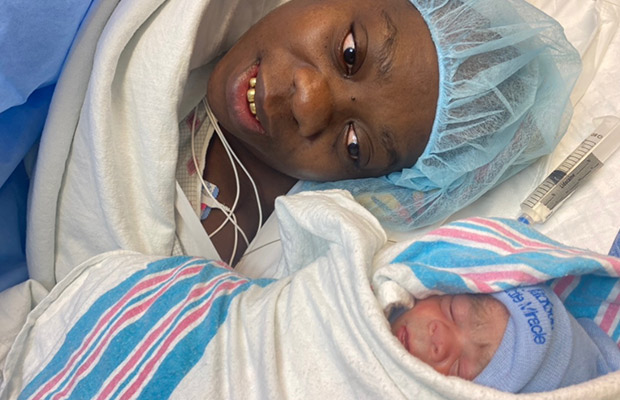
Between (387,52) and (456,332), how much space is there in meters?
0.52

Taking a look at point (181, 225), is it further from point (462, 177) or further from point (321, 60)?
point (462, 177)

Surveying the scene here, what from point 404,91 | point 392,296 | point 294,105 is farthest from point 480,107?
point 392,296

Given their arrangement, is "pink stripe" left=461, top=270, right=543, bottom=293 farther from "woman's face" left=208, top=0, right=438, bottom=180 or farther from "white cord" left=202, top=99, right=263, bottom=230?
"white cord" left=202, top=99, right=263, bottom=230

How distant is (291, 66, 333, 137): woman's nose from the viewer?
0.93 metres

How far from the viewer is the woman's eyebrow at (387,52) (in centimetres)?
94

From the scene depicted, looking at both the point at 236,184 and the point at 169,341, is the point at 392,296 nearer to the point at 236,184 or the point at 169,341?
the point at 169,341

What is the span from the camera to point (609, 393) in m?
0.66

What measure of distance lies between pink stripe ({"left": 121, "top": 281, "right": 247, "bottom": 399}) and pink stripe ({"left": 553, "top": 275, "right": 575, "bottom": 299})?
55 cm

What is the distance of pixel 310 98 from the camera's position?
Answer: 93 cm

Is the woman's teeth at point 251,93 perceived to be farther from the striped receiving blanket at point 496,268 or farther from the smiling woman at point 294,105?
the striped receiving blanket at point 496,268

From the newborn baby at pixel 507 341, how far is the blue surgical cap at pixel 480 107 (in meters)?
0.39

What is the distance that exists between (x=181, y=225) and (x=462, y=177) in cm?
62

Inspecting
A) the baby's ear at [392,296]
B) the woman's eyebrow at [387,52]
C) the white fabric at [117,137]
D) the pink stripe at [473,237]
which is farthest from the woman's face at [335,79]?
the baby's ear at [392,296]

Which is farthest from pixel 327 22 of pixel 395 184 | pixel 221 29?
pixel 395 184
